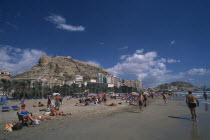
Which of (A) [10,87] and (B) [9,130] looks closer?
(B) [9,130]

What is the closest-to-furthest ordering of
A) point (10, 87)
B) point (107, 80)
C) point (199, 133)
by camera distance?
point (199, 133)
point (10, 87)
point (107, 80)

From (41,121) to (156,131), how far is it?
22.6ft

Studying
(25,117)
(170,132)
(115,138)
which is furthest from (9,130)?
(170,132)

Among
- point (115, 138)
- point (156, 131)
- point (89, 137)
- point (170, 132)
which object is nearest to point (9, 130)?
point (89, 137)

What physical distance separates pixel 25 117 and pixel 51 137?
3.35 metres

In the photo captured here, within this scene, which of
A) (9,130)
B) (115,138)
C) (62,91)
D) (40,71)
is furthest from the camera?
(40,71)

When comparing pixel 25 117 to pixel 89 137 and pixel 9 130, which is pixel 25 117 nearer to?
pixel 9 130

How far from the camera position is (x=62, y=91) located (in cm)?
8300

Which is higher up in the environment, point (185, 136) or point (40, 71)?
point (40, 71)

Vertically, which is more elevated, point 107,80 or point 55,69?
point 55,69

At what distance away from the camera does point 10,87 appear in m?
65.4

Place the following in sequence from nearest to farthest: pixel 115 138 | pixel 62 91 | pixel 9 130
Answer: pixel 115 138 < pixel 9 130 < pixel 62 91

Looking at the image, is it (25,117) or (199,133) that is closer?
(199,133)

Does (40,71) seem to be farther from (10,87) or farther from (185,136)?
(185,136)
